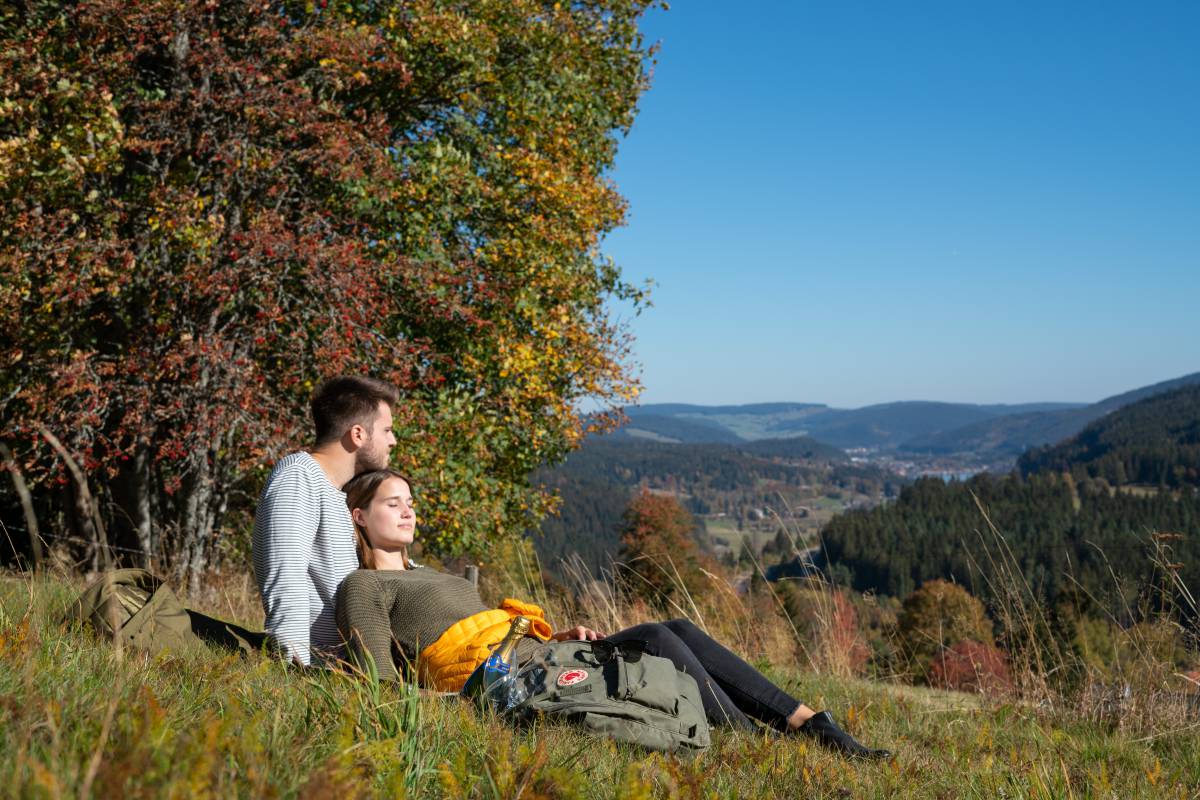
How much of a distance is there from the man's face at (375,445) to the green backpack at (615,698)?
1.42 m

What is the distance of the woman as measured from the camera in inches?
140

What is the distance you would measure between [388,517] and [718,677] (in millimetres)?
1672

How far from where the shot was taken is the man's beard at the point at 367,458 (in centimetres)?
427

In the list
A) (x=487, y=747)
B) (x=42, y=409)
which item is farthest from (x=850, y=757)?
(x=42, y=409)

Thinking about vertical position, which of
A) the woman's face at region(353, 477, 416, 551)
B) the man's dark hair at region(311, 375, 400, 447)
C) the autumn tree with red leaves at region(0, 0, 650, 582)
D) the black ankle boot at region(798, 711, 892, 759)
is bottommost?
the black ankle boot at region(798, 711, 892, 759)

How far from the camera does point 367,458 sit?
429cm

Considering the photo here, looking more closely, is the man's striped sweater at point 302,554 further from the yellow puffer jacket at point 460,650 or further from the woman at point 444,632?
the yellow puffer jacket at point 460,650

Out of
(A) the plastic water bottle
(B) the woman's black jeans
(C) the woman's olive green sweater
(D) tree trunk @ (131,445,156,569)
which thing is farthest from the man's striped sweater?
(D) tree trunk @ (131,445,156,569)

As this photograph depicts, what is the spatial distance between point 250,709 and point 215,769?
78 centimetres

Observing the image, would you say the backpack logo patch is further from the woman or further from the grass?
the woman

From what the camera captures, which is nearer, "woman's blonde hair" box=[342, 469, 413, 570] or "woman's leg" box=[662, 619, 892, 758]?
"woman's leg" box=[662, 619, 892, 758]

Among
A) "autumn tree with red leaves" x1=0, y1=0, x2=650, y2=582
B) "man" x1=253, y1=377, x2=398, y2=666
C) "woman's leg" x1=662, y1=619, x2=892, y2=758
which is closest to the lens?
"man" x1=253, y1=377, x2=398, y2=666

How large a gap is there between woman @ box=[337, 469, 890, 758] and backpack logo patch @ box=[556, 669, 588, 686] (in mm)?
285

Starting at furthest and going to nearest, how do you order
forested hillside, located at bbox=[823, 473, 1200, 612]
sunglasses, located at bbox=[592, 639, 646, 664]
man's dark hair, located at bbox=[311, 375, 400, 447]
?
forested hillside, located at bbox=[823, 473, 1200, 612], man's dark hair, located at bbox=[311, 375, 400, 447], sunglasses, located at bbox=[592, 639, 646, 664]
